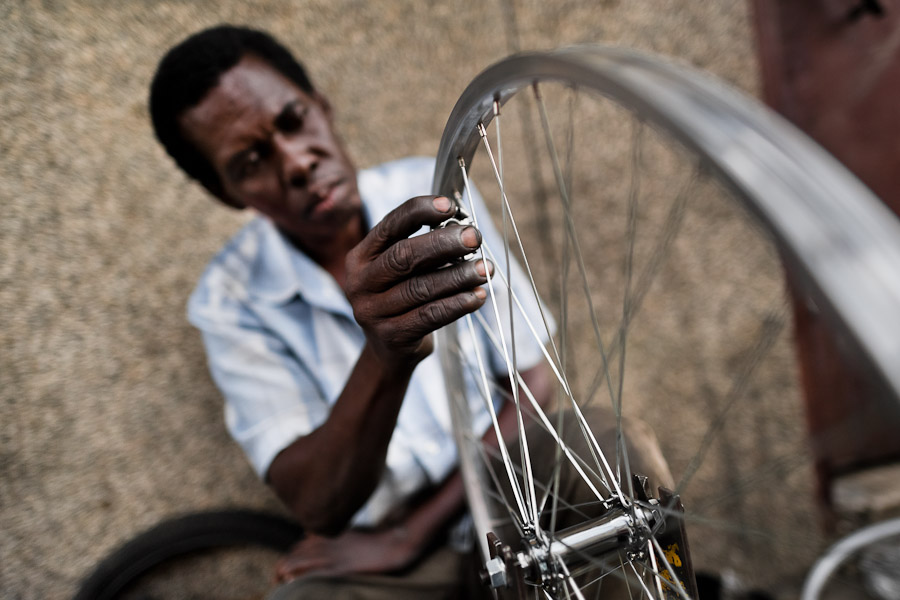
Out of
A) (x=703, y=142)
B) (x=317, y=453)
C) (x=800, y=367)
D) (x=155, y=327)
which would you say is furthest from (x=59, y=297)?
(x=800, y=367)

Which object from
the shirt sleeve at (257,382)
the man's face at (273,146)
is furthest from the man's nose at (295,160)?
the shirt sleeve at (257,382)

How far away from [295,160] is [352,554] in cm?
53

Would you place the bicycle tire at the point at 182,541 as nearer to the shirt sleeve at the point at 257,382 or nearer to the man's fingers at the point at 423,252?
the shirt sleeve at the point at 257,382

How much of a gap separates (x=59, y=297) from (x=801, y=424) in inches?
57.4

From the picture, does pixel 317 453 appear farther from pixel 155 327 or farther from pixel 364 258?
pixel 155 327

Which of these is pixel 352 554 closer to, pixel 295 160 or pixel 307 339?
pixel 307 339

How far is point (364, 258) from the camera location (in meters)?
0.43

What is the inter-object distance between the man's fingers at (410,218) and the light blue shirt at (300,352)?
0.37m

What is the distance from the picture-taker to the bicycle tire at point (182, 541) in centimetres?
86

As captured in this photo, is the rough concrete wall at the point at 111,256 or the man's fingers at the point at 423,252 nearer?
the man's fingers at the point at 423,252

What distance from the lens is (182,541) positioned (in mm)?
903

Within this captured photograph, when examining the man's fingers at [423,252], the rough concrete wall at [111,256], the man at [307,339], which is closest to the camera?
the man's fingers at [423,252]

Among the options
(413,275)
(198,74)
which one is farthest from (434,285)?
(198,74)

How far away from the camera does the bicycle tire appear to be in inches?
33.8
